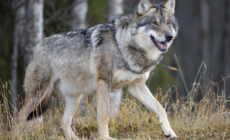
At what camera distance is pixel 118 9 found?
20.1 feet

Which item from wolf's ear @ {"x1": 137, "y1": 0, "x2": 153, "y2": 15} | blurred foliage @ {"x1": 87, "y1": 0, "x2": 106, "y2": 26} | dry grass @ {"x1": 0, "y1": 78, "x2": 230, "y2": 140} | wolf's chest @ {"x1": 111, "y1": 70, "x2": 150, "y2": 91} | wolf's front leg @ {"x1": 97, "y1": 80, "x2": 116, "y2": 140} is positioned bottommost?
dry grass @ {"x1": 0, "y1": 78, "x2": 230, "y2": 140}

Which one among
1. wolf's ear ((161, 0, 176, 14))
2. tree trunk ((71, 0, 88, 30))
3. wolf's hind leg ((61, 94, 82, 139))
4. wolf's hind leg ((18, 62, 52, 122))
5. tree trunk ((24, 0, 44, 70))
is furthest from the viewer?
tree trunk ((71, 0, 88, 30))

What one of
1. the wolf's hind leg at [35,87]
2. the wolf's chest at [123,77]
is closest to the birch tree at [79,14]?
the wolf's hind leg at [35,87]

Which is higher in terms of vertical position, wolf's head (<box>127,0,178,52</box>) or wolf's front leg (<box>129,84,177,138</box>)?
wolf's head (<box>127,0,178,52</box>)

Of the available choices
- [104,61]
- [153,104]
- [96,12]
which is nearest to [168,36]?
[104,61]

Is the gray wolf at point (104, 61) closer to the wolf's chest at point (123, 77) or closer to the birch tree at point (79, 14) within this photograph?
the wolf's chest at point (123, 77)

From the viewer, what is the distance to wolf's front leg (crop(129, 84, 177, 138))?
12.2ft

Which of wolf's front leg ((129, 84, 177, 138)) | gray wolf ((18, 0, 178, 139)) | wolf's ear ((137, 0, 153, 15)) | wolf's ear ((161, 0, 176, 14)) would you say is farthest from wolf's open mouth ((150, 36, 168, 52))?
wolf's front leg ((129, 84, 177, 138))

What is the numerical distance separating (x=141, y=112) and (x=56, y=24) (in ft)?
16.8

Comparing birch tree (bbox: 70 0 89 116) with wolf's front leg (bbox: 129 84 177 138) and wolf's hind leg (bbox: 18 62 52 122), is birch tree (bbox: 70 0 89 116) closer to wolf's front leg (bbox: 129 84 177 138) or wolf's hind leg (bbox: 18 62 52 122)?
wolf's hind leg (bbox: 18 62 52 122)

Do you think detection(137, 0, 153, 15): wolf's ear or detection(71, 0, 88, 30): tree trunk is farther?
detection(71, 0, 88, 30): tree trunk

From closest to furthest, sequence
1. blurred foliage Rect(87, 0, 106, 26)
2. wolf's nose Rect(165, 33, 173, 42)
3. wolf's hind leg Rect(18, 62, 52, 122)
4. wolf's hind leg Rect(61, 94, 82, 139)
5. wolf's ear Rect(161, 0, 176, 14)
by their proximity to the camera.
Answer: wolf's nose Rect(165, 33, 173, 42)
wolf's ear Rect(161, 0, 176, 14)
wolf's hind leg Rect(18, 62, 52, 122)
wolf's hind leg Rect(61, 94, 82, 139)
blurred foliage Rect(87, 0, 106, 26)

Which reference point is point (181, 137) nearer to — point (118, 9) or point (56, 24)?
point (118, 9)

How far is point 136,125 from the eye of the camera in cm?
435
